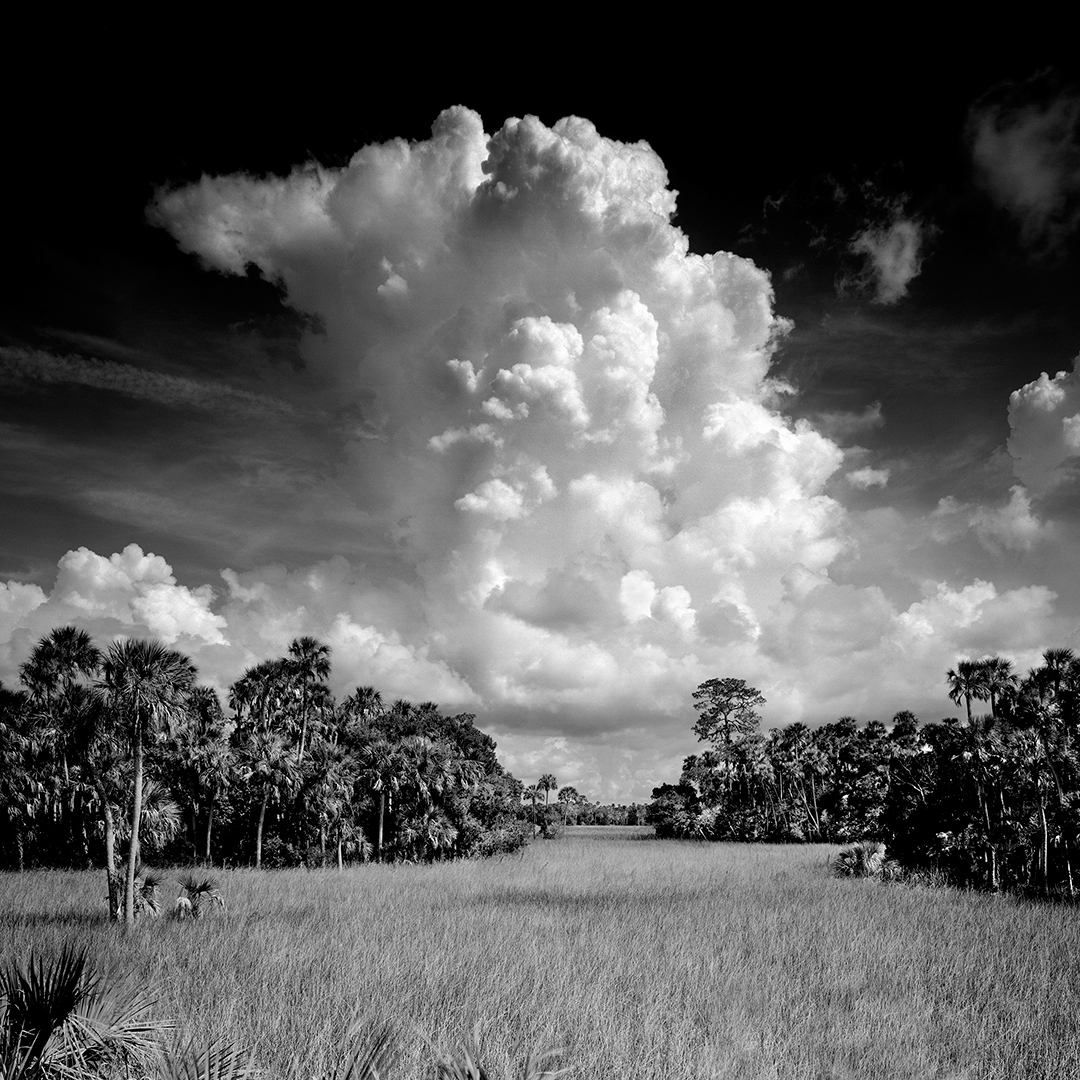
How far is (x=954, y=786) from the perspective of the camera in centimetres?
2644

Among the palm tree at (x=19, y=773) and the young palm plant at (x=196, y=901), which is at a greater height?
the palm tree at (x=19, y=773)

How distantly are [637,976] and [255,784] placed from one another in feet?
92.2

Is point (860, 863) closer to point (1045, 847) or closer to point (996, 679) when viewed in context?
point (1045, 847)

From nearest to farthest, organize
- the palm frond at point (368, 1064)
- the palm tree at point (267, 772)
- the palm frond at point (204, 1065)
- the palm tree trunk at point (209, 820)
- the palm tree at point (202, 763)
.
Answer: the palm frond at point (204, 1065) < the palm frond at point (368, 1064) < the palm tree at point (202, 763) < the palm tree at point (267, 772) < the palm tree trunk at point (209, 820)

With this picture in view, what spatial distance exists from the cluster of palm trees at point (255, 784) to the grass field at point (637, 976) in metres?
8.82

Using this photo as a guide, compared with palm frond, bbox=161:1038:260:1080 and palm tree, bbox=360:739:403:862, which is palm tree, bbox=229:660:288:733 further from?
palm frond, bbox=161:1038:260:1080

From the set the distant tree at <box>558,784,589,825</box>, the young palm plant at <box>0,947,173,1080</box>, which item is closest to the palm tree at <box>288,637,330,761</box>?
the young palm plant at <box>0,947,173,1080</box>

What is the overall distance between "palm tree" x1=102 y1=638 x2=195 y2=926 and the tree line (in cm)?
2492

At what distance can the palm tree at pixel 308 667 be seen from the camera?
148 ft

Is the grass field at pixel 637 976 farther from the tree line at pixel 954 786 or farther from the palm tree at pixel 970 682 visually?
the palm tree at pixel 970 682

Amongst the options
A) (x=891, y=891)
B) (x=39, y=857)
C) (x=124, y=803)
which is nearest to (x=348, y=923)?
(x=124, y=803)

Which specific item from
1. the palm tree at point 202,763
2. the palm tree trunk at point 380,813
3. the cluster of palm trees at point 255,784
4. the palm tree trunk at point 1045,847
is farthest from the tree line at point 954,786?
the palm tree at point 202,763

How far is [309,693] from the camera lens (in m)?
45.3

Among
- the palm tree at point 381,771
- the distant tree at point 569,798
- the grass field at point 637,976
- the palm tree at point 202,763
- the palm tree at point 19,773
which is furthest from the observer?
the distant tree at point 569,798
